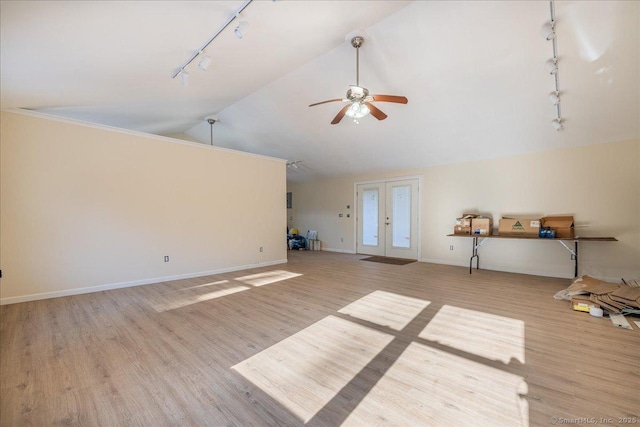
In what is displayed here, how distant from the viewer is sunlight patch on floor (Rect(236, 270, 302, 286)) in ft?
16.4

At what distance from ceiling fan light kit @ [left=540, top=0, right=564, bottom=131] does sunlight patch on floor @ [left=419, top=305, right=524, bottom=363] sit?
3250mm

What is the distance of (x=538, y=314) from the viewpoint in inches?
131

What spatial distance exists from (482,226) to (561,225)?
4.18 feet

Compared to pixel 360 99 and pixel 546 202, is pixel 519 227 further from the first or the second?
pixel 360 99

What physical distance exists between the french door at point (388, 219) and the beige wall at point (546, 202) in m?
0.30

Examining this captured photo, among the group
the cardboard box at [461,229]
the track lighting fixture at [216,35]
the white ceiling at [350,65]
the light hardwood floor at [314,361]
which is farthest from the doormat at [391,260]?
the track lighting fixture at [216,35]

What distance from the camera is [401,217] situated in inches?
299

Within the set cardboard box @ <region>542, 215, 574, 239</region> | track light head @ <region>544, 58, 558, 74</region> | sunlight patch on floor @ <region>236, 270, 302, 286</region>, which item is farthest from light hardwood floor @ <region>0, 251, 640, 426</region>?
track light head @ <region>544, 58, 558, 74</region>

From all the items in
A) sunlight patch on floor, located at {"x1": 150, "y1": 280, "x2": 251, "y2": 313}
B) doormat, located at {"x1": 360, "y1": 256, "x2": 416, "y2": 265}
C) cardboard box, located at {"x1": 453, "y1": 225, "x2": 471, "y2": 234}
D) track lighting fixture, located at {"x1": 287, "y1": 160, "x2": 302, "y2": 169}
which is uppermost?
track lighting fixture, located at {"x1": 287, "y1": 160, "x2": 302, "y2": 169}

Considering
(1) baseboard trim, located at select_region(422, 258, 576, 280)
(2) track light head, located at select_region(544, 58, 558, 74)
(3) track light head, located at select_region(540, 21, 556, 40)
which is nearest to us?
(3) track light head, located at select_region(540, 21, 556, 40)

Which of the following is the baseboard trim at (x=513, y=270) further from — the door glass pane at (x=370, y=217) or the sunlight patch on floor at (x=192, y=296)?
the sunlight patch on floor at (x=192, y=296)

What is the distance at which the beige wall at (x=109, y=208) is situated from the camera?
385 centimetres

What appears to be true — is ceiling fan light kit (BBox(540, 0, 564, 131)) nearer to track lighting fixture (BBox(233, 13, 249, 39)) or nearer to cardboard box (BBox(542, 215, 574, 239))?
cardboard box (BBox(542, 215, 574, 239))

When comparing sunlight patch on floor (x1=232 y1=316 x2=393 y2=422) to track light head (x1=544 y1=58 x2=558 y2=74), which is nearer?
sunlight patch on floor (x1=232 y1=316 x2=393 y2=422)
